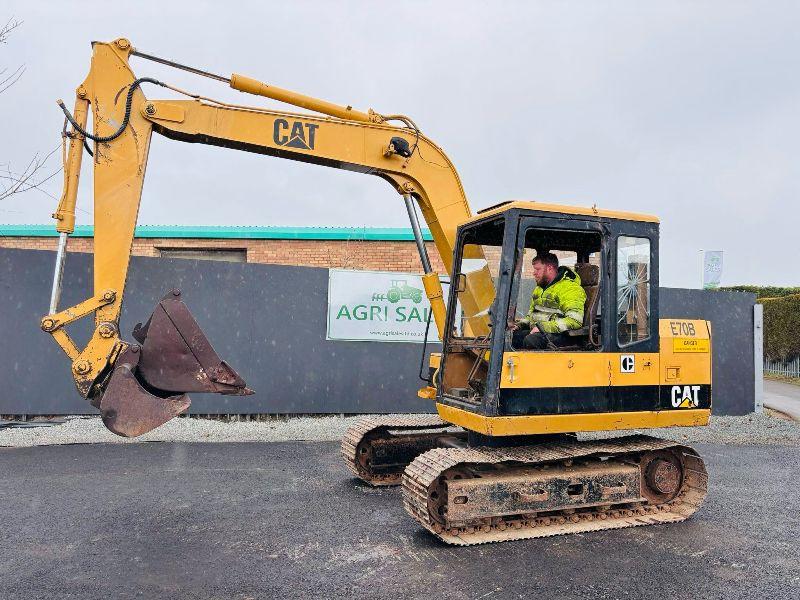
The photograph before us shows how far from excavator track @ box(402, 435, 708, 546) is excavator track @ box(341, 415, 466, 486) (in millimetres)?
1375

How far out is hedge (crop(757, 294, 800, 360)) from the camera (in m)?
19.6

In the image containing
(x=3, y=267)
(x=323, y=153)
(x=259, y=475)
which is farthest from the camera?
(x=3, y=267)

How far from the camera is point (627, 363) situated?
514 cm

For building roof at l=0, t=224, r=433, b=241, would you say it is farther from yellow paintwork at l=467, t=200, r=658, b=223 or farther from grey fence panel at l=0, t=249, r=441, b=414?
yellow paintwork at l=467, t=200, r=658, b=223

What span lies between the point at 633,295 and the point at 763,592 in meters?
2.40

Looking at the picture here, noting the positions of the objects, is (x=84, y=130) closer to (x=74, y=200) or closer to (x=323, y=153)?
(x=74, y=200)

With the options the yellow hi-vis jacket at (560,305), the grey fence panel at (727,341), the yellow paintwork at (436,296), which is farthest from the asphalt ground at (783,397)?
the yellow paintwork at (436,296)

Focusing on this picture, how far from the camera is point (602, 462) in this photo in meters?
5.37

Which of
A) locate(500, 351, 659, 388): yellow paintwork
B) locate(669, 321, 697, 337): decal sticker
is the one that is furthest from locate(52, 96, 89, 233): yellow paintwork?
locate(669, 321, 697, 337): decal sticker

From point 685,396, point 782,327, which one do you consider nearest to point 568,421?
point 685,396

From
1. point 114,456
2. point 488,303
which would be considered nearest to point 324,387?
point 114,456

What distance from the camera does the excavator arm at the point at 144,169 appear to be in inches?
195

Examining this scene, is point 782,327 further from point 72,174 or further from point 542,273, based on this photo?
point 72,174

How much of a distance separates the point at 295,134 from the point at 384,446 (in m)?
3.35
